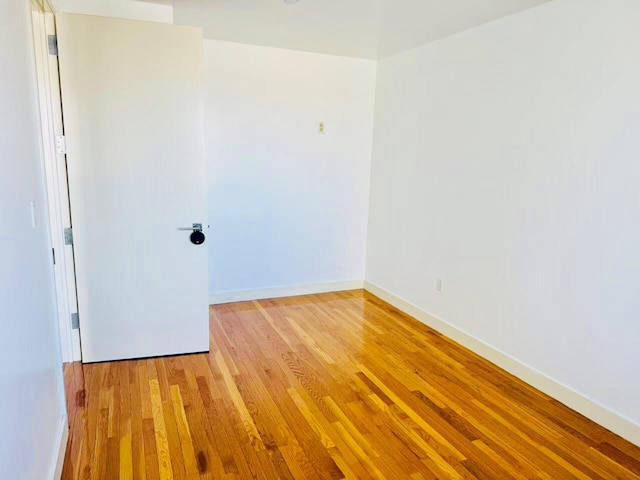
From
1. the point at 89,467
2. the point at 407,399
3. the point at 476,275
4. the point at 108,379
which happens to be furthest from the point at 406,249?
the point at 89,467

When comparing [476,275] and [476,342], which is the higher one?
[476,275]

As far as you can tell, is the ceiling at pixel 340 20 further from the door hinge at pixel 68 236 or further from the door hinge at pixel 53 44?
the door hinge at pixel 68 236

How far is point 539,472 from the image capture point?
1.98 m

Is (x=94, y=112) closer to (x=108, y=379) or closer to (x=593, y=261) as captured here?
(x=108, y=379)

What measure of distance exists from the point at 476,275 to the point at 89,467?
271 centimetres

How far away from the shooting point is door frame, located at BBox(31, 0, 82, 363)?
8.08 feet

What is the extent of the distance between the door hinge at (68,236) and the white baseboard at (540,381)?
2.84 m

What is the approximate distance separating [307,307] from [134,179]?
2.03 metres

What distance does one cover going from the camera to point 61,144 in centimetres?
260

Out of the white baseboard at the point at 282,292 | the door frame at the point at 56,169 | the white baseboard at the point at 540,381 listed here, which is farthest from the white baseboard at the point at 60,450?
the white baseboard at the point at 540,381

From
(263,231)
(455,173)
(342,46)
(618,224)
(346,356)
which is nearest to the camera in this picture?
(618,224)

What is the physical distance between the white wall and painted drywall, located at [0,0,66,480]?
273cm

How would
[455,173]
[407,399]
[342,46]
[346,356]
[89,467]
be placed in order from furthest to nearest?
[342,46] → [455,173] → [346,356] → [407,399] → [89,467]

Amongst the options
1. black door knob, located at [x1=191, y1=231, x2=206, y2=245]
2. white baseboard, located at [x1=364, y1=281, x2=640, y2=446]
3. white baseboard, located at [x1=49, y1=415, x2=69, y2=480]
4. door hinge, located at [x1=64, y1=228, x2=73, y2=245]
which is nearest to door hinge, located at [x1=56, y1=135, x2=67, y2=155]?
door hinge, located at [x1=64, y1=228, x2=73, y2=245]
